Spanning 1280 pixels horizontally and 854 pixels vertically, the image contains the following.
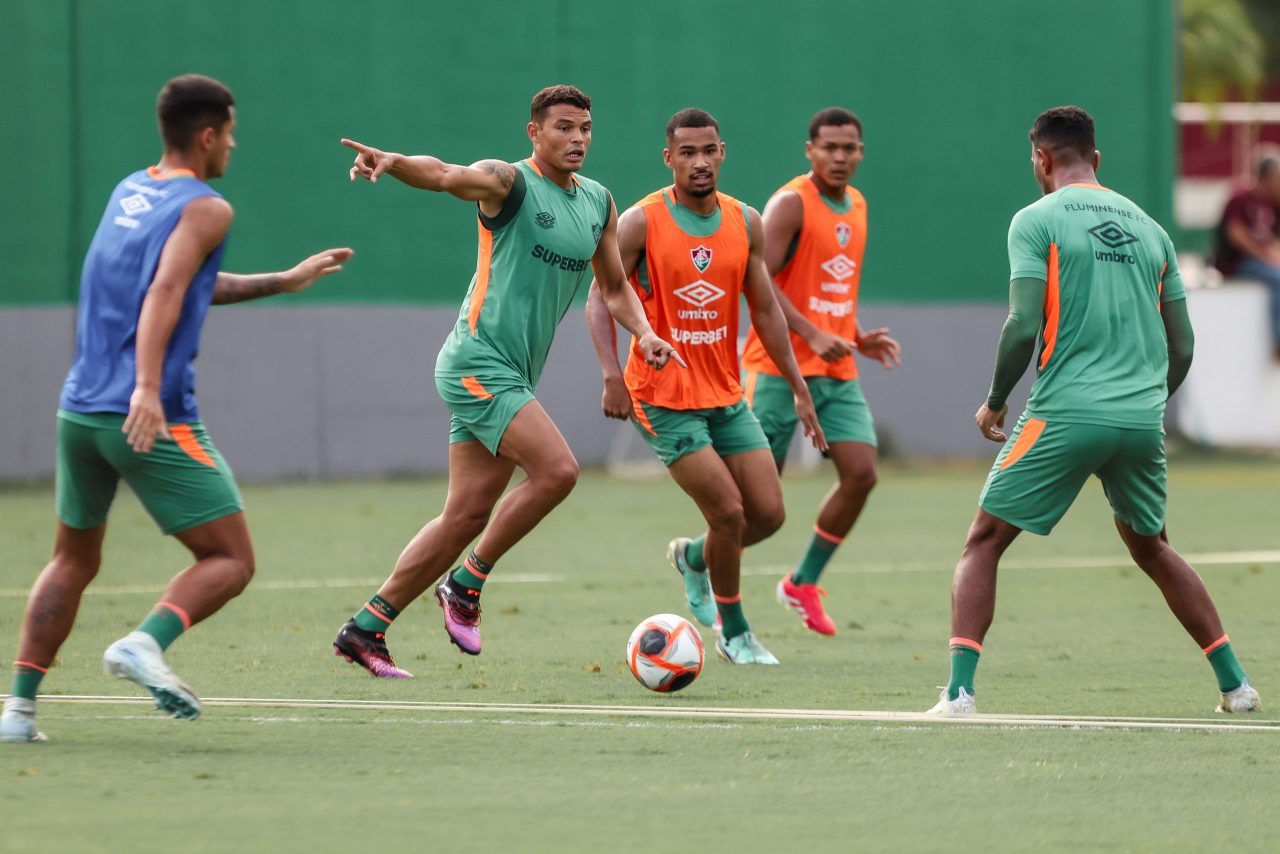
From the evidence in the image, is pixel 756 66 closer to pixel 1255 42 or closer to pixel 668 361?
pixel 668 361

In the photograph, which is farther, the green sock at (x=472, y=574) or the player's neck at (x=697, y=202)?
the player's neck at (x=697, y=202)

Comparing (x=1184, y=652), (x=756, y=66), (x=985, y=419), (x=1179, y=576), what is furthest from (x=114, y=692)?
(x=756, y=66)

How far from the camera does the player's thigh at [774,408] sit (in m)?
11.3

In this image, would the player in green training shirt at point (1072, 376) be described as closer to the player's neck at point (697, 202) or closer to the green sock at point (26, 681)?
the player's neck at point (697, 202)

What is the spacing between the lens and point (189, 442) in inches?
277

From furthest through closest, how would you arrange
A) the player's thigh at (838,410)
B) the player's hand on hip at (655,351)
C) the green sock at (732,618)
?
the player's thigh at (838,410) < the green sock at (732,618) < the player's hand on hip at (655,351)

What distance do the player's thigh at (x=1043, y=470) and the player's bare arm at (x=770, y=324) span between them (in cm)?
222

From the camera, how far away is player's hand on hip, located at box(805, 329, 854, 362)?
10492 millimetres

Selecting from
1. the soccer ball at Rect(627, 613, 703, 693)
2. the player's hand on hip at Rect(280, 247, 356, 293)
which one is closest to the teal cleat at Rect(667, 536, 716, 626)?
the soccer ball at Rect(627, 613, 703, 693)

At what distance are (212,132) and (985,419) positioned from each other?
308 centimetres

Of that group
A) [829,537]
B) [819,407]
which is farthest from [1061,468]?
[819,407]

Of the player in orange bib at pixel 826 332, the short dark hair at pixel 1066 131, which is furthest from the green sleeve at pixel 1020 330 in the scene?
the player in orange bib at pixel 826 332

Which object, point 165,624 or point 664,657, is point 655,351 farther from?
point 165,624

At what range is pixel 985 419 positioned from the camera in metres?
8.05
